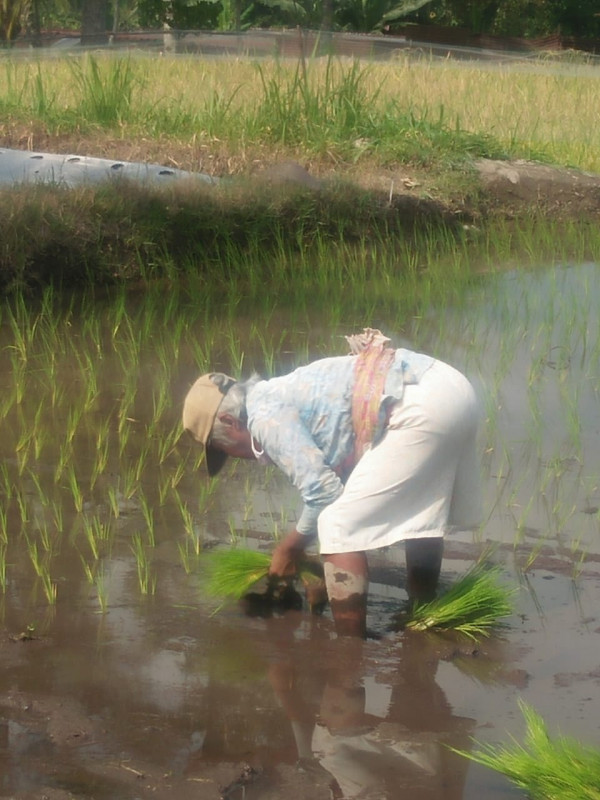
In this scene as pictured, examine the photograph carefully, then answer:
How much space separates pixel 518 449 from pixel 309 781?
207cm

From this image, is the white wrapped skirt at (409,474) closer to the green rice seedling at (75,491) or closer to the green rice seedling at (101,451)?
the green rice seedling at (75,491)

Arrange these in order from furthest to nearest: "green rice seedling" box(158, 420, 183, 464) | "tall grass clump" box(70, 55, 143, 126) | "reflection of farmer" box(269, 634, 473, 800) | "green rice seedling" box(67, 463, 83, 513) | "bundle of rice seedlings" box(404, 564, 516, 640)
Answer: "tall grass clump" box(70, 55, 143, 126)
"green rice seedling" box(158, 420, 183, 464)
"green rice seedling" box(67, 463, 83, 513)
"bundle of rice seedlings" box(404, 564, 516, 640)
"reflection of farmer" box(269, 634, 473, 800)

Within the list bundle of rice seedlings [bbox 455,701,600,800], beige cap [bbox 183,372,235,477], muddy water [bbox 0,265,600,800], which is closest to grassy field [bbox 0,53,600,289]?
muddy water [bbox 0,265,600,800]

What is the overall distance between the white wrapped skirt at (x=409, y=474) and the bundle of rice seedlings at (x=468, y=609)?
0.23m

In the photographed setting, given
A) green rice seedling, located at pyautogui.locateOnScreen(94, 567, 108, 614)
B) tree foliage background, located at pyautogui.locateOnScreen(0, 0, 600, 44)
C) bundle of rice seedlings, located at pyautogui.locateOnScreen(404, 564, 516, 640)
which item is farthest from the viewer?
tree foliage background, located at pyautogui.locateOnScreen(0, 0, 600, 44)

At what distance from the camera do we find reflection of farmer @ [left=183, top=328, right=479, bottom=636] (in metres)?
2.69

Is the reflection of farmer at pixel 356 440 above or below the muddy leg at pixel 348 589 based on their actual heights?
above

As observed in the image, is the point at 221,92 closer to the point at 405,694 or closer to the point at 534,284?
the point at 534,284

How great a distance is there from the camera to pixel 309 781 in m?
2.29

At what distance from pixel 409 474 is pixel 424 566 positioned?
383mm

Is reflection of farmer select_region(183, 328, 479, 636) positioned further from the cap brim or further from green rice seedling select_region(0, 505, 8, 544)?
green rice seedling select_region(0, 505, 8, 544)

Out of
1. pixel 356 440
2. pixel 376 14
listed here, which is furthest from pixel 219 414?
pixel 376 14

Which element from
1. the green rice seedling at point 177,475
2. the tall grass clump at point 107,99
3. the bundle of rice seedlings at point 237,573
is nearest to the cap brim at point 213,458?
the bundle of rice seedlings at point 237,573

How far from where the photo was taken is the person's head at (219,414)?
279 centimetres
